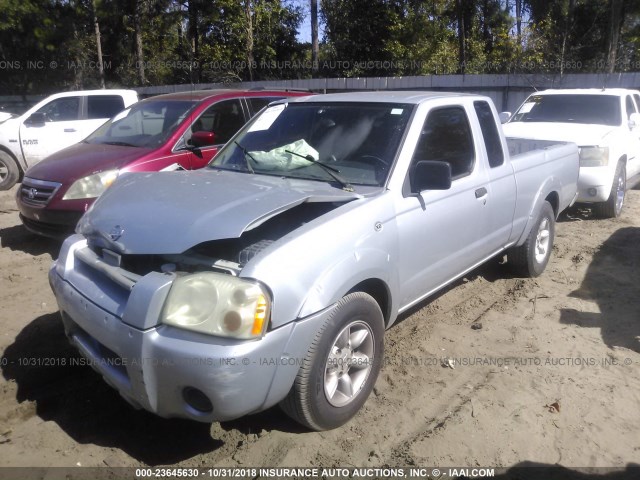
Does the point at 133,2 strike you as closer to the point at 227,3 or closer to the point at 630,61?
the point at 227,3

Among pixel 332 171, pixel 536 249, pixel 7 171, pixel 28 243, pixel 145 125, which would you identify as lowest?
pixel 28 243

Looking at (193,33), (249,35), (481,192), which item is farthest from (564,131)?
(193,33)

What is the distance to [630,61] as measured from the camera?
62.8ft

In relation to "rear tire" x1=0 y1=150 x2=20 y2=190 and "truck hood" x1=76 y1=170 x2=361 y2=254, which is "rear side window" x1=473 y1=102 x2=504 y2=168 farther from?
"rear tire" x1=0 y1=150 x2=20 y2=190

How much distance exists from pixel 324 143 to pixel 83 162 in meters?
3.40

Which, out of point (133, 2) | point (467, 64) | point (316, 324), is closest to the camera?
point (316, 324)

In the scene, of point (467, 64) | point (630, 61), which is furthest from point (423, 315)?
point (467, 64)

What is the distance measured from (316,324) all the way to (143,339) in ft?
2.70

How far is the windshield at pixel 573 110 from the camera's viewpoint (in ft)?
28.1

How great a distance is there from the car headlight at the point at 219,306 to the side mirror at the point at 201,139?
390cm

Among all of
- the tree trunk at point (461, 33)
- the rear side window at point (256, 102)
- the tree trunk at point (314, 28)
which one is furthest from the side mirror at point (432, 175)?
the tree trunk at point (314, 28)

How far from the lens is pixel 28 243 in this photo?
21.8ft

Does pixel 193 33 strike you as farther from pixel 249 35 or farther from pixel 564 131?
pixel 564 131

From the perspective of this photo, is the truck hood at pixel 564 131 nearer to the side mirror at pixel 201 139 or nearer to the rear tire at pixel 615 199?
the rear tire at pixel 615 199
